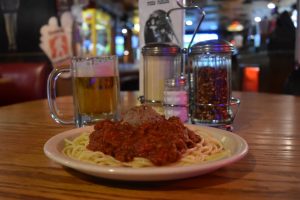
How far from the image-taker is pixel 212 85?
3.17 feet

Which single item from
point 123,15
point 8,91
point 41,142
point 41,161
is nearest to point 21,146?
point 41,142

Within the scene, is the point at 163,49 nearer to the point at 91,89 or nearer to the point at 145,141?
the point at 91,89

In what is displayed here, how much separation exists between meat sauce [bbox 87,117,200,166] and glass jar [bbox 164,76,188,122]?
272mm

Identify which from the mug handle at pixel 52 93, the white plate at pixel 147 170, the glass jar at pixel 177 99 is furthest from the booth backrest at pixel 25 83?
the white plate at pixel 147 170

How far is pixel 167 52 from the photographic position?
1085 millimetres

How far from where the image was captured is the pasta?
1.91 feet

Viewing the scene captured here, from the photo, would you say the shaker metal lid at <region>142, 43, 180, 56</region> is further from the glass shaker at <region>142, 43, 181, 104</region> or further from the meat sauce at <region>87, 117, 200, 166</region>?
the meat sauce at <region>87, 117, 200, 166</region>

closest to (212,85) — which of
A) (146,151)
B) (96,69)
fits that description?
(96,69)

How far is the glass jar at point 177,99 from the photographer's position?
969 mm

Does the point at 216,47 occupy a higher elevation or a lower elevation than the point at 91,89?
higher

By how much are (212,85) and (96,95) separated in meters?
0.35

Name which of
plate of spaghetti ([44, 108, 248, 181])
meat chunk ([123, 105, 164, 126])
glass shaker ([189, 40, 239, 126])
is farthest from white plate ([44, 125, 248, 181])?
glass shaker ([189, 40, 239, 126])

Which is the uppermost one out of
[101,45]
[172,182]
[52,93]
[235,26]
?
[235,26]

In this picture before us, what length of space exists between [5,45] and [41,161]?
3966mm
